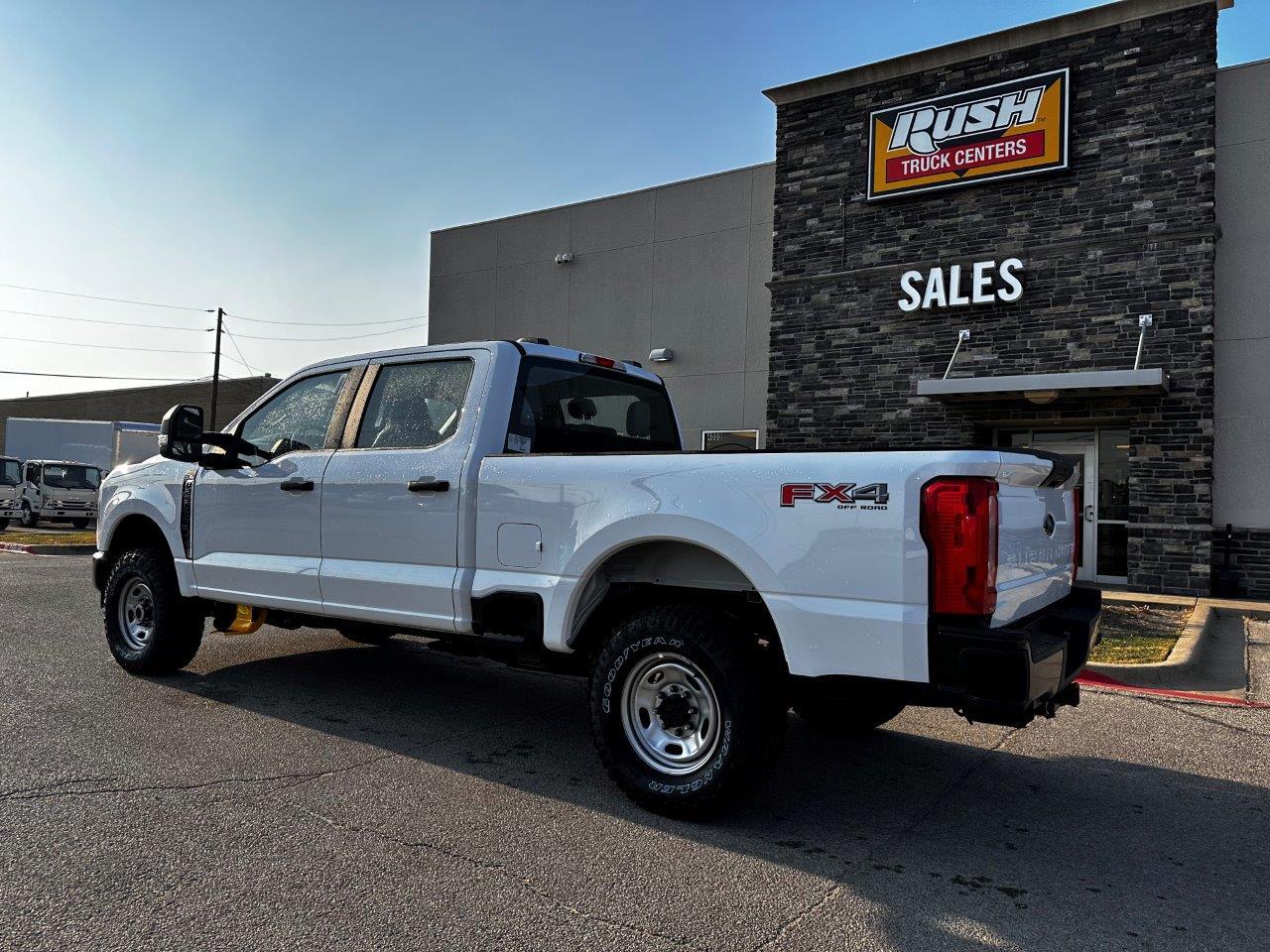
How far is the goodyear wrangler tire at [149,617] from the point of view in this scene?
6.20 m

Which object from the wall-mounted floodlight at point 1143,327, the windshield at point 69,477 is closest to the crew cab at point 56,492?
the windshield at point 69,477

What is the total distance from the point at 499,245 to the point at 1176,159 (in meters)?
13.2

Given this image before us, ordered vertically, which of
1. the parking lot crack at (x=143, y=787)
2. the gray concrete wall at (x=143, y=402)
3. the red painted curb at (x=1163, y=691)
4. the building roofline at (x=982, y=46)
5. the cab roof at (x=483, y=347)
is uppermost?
the building roofline at (x=982, y=46)

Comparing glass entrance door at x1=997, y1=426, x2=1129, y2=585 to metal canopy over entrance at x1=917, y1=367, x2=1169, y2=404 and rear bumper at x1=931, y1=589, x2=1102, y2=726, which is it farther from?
rear bumper at x1=931, y1=589, x2=1102, y2=726

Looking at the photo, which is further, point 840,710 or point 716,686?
point 840,710

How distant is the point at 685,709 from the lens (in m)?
3.99

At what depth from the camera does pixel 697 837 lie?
3.74 meters

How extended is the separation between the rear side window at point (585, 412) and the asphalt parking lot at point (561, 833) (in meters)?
1.64

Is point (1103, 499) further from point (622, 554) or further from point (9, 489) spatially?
point (9, 489)

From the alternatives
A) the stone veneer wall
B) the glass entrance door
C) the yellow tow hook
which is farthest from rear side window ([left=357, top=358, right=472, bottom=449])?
the glass entrance door

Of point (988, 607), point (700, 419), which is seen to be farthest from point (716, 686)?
point (700, 419)

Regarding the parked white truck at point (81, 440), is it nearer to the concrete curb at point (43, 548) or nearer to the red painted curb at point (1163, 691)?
the concrete curb at point (43, 548)

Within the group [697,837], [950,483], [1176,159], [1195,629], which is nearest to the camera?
[950,483]

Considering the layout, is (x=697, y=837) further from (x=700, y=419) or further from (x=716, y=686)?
(x=700, y=419)
